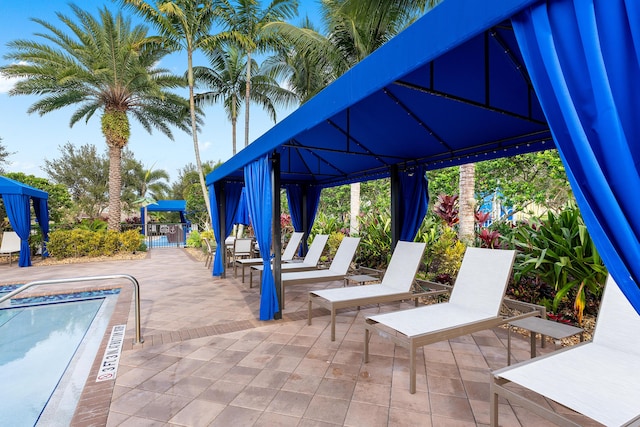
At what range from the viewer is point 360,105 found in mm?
4023

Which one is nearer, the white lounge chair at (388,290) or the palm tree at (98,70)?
the white lounge chair at (388,290)

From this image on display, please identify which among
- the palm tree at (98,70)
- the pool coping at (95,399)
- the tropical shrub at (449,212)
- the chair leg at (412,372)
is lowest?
the pool coping at (95,399)

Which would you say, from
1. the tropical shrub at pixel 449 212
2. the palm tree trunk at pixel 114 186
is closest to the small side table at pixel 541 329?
the tropical shrub at pixel 449 212

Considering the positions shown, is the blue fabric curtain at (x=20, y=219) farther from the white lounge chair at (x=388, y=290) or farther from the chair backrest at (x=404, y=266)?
the chair backrest at (x=404, y=266)

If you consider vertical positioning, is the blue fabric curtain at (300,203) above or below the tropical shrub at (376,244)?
above

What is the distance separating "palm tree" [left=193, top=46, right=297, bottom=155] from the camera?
1619 cm

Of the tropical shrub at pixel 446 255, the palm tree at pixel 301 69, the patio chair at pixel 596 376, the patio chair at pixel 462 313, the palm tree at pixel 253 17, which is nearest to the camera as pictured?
the patio chair at pixel 596 376

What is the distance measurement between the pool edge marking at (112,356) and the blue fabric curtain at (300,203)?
19.5 ft

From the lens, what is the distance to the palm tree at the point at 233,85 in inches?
637

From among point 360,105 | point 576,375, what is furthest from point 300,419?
point 360,105

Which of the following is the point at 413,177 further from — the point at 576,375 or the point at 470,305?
the point at 576,375

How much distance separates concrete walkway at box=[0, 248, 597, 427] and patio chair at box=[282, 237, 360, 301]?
67 centimetres

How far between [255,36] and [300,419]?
14588 millimetres

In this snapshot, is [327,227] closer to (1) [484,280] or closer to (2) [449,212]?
(2) [449,212]
